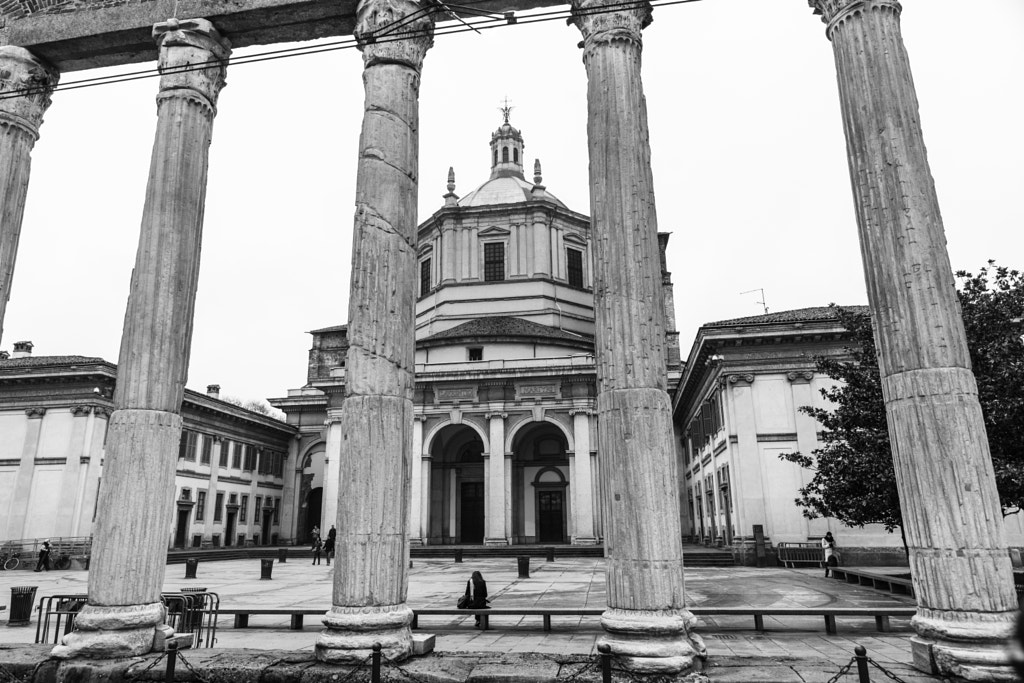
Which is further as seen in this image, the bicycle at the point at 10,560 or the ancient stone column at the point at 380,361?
the bicycle at the point at 10,560

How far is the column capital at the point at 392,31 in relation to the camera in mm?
9875

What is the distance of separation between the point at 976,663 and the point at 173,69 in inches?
487

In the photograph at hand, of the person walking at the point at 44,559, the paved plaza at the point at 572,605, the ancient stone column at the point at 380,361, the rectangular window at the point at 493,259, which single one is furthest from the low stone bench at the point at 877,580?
the person walking at the point at 44,559

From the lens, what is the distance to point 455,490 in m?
40.7

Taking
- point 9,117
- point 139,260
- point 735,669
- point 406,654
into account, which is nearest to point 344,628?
point 406,654

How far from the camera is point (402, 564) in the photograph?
8492mm

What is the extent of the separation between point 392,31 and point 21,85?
628cm

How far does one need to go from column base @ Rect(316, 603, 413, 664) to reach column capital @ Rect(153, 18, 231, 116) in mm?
7595

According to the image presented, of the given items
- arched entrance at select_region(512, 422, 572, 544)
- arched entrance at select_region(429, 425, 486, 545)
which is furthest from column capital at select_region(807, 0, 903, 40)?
arched entrance at select_region(429, 425, 486, 545)

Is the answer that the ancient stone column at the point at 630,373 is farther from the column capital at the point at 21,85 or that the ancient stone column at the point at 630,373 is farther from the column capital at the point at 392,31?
the column capital at the point at 21,85

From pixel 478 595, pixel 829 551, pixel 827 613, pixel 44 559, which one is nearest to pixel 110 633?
pixel 478 595

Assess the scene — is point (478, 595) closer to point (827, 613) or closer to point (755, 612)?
point (755, 612)

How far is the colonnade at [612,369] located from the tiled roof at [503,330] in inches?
1172

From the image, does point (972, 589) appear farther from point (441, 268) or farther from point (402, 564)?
point (441, 268)
